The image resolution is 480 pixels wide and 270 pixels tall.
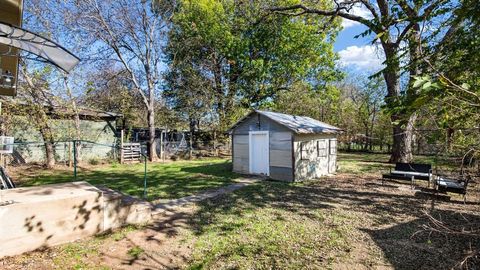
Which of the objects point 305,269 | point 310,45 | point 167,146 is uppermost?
point 310,45

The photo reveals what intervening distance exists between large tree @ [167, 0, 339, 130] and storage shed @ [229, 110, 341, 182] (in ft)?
25.6

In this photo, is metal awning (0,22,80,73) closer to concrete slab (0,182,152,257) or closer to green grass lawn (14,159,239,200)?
concrete slab (0,182,152,257)

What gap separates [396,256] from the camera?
4.43m

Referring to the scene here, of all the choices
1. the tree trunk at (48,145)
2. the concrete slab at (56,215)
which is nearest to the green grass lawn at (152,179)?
the tree trunk at (48,145)

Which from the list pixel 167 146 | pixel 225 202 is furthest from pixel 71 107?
pixel 225 202

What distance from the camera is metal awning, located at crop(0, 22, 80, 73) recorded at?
4.02 metres

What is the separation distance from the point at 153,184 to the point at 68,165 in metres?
7.59

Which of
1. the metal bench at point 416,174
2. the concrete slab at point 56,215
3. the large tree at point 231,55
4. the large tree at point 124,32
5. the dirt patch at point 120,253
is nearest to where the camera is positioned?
the dirt patch at point 120,253

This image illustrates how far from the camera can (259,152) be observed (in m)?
12.0

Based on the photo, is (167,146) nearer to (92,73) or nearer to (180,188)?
(92,73)

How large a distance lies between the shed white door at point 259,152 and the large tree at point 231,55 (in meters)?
8.10

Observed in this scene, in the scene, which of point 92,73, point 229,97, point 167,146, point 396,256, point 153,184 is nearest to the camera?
point 396,256

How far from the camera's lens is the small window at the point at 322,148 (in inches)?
483

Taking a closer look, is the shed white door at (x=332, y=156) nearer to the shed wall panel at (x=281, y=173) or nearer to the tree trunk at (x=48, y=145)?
the shed wall panel at (x=281, y=173)
